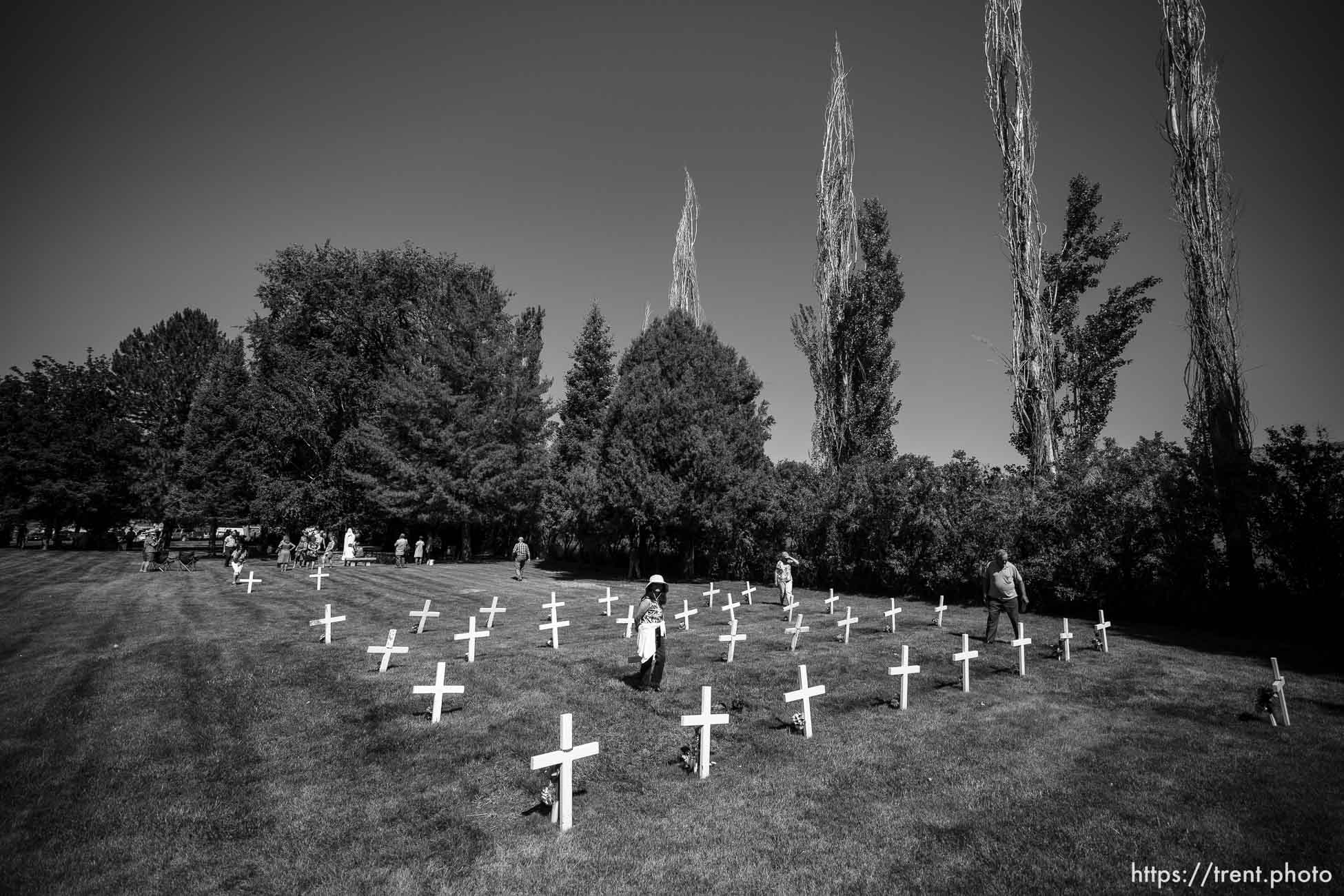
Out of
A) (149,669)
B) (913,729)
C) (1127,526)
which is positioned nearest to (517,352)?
(149,669)

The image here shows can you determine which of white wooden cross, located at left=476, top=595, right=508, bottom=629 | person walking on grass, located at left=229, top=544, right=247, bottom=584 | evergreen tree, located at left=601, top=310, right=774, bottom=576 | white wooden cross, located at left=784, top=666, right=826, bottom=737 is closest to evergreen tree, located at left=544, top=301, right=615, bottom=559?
evergreen tree, located at left=601, top=310, right=774, bottom=576

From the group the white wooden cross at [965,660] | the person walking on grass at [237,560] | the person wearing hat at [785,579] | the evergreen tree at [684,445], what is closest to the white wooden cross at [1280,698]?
the white wooden cross at [965,660]

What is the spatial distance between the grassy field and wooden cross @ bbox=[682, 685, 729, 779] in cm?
22

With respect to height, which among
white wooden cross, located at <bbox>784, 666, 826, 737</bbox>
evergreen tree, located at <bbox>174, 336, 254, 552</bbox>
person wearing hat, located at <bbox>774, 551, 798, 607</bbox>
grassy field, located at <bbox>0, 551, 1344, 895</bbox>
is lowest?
grassy field, located at <bbox>0, 551, 1344, 895</bbox>

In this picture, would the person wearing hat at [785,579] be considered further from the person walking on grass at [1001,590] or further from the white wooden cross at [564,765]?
the white wooden cross at [564,765]

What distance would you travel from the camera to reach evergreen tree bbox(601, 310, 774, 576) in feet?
85.7

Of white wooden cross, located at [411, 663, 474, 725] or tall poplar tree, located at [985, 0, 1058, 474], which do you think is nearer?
white wooden cross, located at [411, 663, 474, 725]

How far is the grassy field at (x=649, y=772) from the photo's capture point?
5355mm

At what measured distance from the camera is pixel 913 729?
8703mm

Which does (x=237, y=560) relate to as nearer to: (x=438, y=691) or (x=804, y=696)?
(x=438, y=691)

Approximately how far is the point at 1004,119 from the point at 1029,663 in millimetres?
21211

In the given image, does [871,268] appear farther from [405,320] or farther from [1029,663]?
[405,320]

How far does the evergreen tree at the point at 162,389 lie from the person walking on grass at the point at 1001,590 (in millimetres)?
46742

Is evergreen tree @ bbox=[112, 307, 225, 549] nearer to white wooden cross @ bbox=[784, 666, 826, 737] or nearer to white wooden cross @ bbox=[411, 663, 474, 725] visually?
white wooden cross @ bbox=[411, 663, 474, 725]
